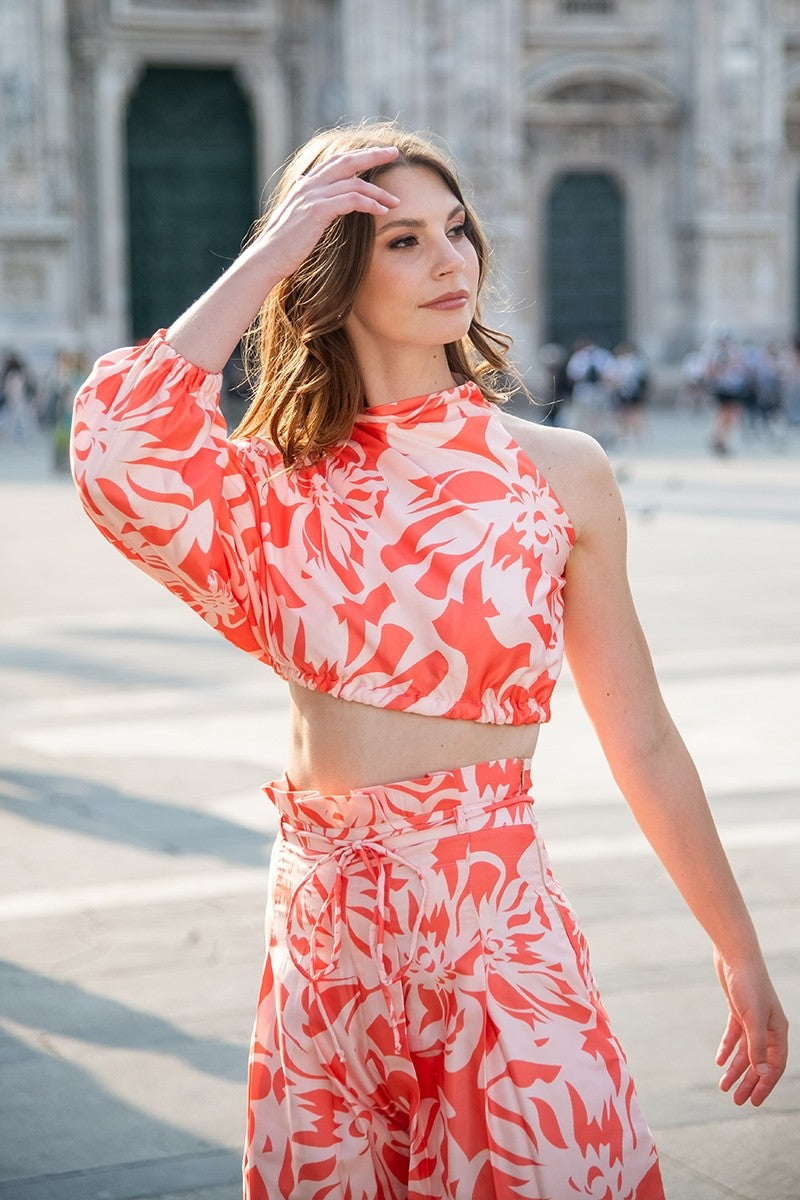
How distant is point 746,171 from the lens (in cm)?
3228

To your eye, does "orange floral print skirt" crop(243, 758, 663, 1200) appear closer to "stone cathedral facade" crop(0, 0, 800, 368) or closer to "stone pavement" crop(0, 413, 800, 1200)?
"stone pavement" crop(0, 413, 800, 1200)

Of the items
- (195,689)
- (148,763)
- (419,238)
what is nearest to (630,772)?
(419,238)

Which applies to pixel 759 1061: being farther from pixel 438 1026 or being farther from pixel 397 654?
pixel 397 654

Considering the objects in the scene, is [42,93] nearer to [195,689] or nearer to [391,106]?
[391,106]

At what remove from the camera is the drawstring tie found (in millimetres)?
2031

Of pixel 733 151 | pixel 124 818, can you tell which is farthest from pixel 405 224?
pixel 733 151

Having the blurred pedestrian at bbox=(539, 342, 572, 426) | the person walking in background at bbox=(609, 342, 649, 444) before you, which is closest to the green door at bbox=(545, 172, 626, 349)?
the blurred pedestrian at bbox=(539, 342, 572, 426)

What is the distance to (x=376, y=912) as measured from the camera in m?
2.04

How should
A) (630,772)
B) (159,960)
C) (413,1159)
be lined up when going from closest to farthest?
(413,1159), (630,772), (159,960)

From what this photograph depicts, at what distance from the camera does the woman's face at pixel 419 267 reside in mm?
2145

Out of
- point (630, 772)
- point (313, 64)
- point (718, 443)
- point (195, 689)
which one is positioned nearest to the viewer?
point (630, 772)

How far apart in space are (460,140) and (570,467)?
29125mm

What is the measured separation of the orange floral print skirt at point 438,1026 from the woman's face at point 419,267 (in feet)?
1.71

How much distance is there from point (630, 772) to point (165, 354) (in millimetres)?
758
